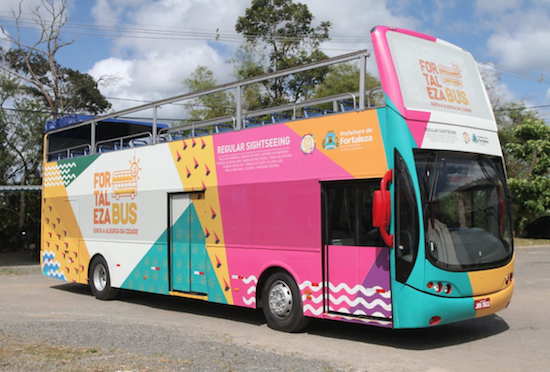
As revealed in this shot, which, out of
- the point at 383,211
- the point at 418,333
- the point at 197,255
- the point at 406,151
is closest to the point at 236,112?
the point at 197,255

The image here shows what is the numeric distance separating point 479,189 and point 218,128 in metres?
5.11

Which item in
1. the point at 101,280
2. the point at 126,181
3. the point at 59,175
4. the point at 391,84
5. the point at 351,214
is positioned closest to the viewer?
the point at 391,84

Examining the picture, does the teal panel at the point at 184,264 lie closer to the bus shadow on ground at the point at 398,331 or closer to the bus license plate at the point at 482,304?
the bus shadow on ground at the point at 398,331

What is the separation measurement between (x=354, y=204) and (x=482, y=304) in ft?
7.14

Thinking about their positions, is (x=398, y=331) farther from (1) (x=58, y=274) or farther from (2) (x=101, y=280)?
(1) (x=58, y=274)

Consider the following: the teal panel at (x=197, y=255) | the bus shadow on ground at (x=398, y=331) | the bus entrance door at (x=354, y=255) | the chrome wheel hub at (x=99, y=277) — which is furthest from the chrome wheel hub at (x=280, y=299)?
the chrome wheel hub at (x=99, y=277)

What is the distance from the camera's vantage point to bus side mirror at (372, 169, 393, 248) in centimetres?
752

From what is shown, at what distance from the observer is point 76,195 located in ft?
48.2

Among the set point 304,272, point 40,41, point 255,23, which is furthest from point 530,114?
point 304,272

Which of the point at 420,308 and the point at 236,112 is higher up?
the point at 236,112

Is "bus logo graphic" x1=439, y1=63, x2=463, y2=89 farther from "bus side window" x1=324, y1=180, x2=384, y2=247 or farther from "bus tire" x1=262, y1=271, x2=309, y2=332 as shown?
"bus tire" x1=262, y1=271, x2=309, y2=332

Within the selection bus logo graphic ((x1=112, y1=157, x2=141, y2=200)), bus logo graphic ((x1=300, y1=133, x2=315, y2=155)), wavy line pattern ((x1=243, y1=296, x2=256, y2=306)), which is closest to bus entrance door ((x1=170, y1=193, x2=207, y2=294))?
wavy line pattern ((x1=243, y1=296, x2=256, y2=306))

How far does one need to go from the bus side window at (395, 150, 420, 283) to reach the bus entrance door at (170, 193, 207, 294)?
4.30m

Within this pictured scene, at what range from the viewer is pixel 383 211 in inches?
296
